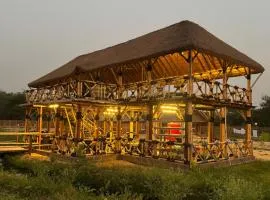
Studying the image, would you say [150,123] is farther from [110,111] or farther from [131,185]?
[131,185]

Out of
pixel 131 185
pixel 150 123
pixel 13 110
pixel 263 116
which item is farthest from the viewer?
pixel 13 110

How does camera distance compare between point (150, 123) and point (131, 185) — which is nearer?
point (131, 185)

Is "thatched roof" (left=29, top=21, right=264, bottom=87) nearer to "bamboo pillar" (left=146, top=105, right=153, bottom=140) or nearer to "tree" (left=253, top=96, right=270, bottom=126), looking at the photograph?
"bamboo pillar" (left=146, top=105, right=153, bottom=140)

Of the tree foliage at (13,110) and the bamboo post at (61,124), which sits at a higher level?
the tree foliage at (13,110)

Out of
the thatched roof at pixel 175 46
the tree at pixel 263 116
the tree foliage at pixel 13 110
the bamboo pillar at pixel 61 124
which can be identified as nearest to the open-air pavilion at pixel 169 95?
the thatched roof at pixel 175 46

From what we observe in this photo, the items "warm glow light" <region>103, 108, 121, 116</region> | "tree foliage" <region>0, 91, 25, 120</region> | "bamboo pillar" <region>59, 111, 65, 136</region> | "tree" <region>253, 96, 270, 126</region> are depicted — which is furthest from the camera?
"tree foliage" <region>0, 91, 25, 120</region>

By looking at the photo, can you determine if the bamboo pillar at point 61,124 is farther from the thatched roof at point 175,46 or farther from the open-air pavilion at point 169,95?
the thatched roof at point 175,46

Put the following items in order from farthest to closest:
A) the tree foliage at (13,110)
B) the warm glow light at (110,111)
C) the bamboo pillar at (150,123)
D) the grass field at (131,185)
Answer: the tree foliage at (13,110), the warm glow light at (110,111), the bamboo pillar at (150,123), the grass field at (131,185)

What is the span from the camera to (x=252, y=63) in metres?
19.2

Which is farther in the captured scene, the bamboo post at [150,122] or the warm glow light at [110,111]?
the warm glow light at [110,111]

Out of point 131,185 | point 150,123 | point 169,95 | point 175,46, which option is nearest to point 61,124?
point 150,123

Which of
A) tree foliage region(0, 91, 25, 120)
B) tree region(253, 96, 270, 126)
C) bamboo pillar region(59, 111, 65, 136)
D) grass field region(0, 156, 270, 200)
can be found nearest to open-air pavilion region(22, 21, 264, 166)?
bamboo pillar region(59, 111, 65, 136)

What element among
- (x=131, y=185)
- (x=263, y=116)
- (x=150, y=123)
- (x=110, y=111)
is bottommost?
(x=131, y=185)

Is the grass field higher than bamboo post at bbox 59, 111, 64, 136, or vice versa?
bamboo post at bbox 59, 111, 64, 136
